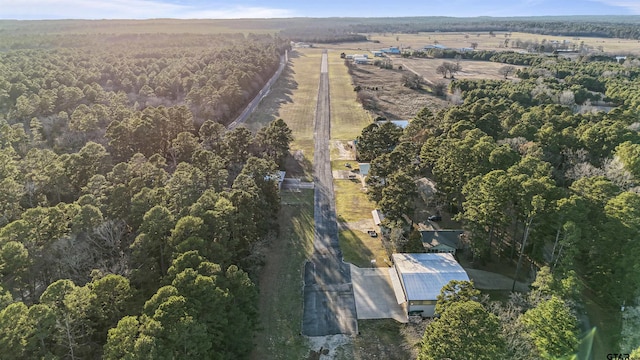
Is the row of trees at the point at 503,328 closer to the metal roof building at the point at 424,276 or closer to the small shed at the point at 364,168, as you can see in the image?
the metal roof building at the point at 424,276

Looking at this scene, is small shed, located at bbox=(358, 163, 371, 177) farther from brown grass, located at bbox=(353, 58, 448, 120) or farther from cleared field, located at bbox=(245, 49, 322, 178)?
brown grass, located at bbox=(353, 58, 448, 120)

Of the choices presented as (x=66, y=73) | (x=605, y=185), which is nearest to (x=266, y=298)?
(x=605, y=185)

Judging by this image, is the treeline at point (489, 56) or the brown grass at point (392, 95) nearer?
the brown grass at point (392, 95)

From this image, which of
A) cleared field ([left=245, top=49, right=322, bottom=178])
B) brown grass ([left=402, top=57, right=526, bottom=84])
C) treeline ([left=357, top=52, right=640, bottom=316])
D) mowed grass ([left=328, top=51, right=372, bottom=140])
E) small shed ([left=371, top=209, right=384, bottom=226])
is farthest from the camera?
brown grass ([left=402, top=57, right=526, bottom=84])

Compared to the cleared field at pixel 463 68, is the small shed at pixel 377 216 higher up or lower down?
lower down

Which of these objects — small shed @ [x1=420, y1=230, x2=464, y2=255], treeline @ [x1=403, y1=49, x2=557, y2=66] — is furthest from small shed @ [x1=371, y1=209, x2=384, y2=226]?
treeline @ [x1=403, y1=49, x2=557, y2=66]

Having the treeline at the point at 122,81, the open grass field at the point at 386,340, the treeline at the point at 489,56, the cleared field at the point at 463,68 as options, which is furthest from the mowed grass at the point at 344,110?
the treeline at the point at 489,56

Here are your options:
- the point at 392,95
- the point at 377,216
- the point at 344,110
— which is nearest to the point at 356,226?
the point at 377,216
